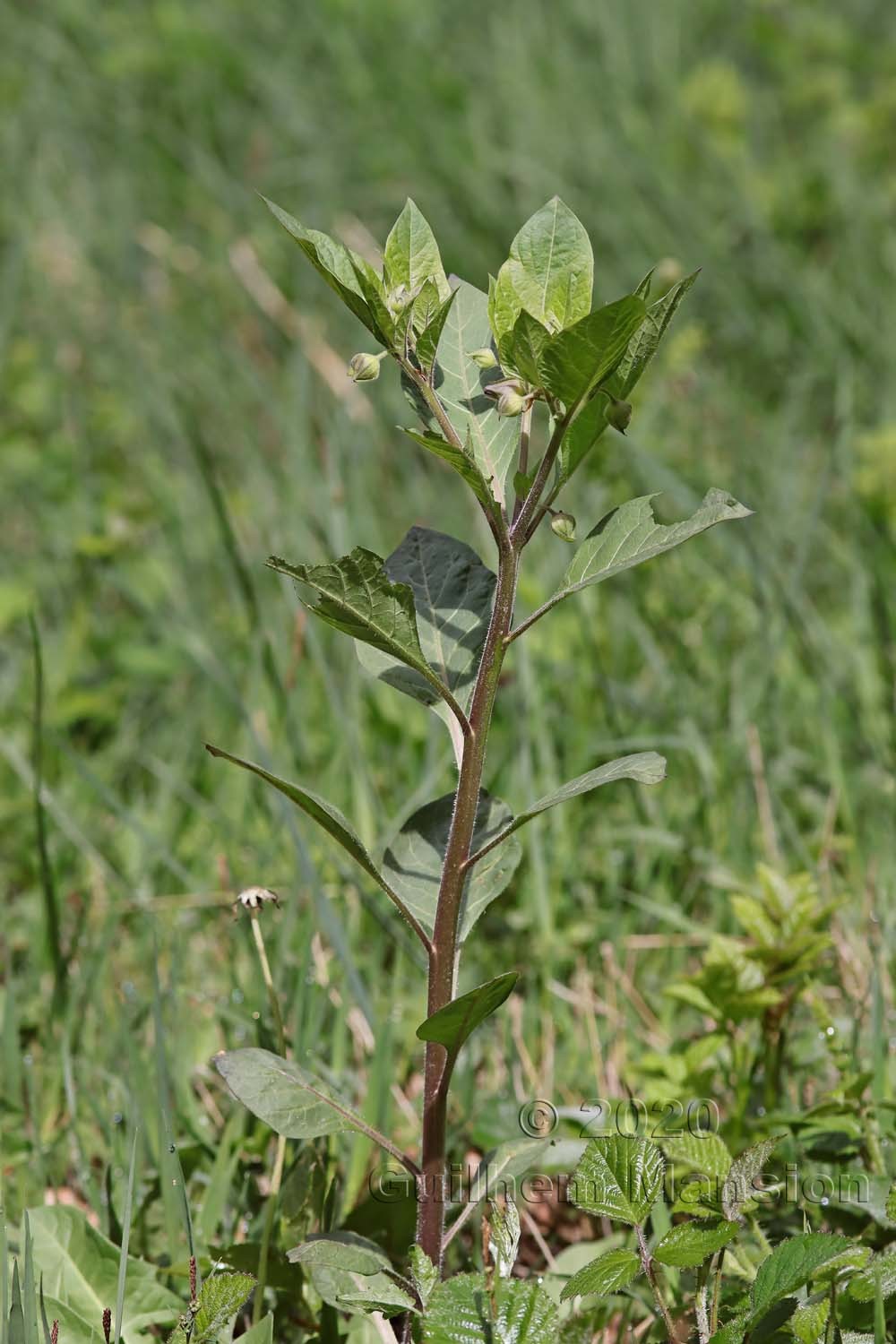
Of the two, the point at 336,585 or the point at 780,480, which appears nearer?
the point at 336,585

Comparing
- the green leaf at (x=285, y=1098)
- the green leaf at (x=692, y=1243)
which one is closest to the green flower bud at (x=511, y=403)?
the green leaf at (x=285, y=1098)

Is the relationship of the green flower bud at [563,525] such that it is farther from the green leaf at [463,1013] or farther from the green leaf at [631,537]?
the green leaf at [463,1013]

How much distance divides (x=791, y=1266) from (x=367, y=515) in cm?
222

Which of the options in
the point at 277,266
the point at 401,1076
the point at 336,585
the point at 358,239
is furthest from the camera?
the point at 277,266

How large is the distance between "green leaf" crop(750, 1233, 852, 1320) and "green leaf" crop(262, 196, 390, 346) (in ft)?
2.72

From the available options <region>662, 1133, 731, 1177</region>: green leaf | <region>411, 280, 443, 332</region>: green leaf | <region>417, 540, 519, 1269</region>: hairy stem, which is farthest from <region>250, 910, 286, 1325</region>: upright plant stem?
<region>411, 280, 443, 332</region>: green leaf

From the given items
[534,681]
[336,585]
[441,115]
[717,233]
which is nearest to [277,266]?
[441,115]

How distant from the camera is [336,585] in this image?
1043 millimetres

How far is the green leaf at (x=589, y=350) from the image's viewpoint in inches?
39.1

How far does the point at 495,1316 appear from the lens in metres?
1.11

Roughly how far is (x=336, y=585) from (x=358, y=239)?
3.13 m

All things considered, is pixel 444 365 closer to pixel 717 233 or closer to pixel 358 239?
pixel 358 239

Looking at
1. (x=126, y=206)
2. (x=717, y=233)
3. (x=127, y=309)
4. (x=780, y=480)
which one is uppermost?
(x=126, y=206)

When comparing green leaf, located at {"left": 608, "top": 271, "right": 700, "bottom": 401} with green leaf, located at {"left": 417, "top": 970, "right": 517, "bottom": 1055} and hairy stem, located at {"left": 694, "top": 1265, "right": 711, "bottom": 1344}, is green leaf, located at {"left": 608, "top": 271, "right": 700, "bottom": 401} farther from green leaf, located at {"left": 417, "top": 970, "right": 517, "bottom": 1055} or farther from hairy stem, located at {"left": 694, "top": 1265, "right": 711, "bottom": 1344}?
hairy stem, located at {"left": 694, "top": 1265, "right": 711, "bottom": 1344}
